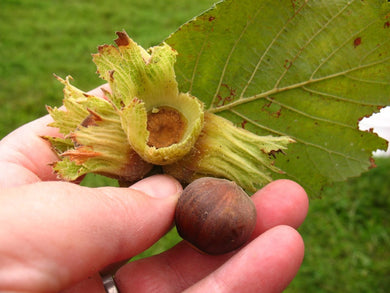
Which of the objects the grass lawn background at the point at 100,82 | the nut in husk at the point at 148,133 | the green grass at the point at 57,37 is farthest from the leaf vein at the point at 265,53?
the green grass at the point at 57,37

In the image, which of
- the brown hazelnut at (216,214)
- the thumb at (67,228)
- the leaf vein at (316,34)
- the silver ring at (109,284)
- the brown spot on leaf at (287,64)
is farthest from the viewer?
the silver ring at (109,284)

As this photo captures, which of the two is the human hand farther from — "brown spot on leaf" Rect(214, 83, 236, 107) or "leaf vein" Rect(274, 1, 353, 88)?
"leaf vein" Rect(274, 1, 353, 88)

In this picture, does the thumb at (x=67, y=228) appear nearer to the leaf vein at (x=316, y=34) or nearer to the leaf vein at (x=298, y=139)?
the leaf vein at (x=298, y=139)

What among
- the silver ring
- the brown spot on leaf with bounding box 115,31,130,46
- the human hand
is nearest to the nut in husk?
the brown spot on leaf with bounding box 115,31,130,46

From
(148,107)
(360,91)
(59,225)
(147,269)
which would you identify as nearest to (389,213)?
(360,91)

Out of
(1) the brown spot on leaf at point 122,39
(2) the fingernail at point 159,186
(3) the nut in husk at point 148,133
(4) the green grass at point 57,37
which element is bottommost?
(2) the fingernail at point 159,186

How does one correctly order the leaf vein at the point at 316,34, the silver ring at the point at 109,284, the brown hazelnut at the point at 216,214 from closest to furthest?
the brown hazelnut at the point at 216,214, the leaf vein at the point at 316,34, the silver ring at the point at 109,284

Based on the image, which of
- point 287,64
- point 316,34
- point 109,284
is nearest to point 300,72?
point 287,64

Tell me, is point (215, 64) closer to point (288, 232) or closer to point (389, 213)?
point (288, 232)
